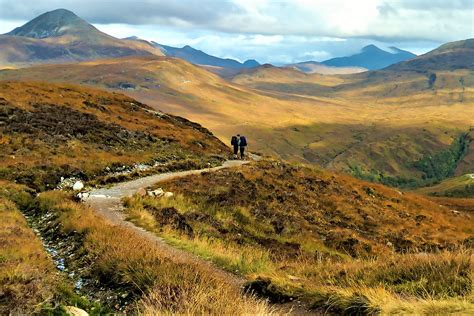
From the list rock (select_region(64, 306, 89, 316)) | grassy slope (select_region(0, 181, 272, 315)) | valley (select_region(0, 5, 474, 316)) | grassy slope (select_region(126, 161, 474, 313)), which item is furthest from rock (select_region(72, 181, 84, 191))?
rock (select_region(64, 306, 89, 316))

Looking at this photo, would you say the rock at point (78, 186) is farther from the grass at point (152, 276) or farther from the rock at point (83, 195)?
the grass at point (152, 276)

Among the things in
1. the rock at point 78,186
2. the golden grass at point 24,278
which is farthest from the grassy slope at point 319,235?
the rock at point 78,186

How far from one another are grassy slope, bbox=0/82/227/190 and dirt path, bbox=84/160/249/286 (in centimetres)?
403

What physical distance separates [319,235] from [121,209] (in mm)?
12099

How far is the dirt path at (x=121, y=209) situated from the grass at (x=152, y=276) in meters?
1.09

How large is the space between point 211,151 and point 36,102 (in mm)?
22727

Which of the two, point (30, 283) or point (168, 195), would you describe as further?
point (168, 195)

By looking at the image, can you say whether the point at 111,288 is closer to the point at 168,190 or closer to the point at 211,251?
the point at 211,251

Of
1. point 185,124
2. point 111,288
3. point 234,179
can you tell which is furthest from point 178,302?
point 185,124

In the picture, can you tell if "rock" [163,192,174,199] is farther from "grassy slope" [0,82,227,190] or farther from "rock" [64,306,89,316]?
"rock" [64,306,89,316]

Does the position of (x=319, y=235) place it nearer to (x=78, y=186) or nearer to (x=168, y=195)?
(x=168, y=195)

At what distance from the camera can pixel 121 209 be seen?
23188 mm

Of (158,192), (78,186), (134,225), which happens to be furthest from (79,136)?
(134,225)

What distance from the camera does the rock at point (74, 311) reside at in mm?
9491
